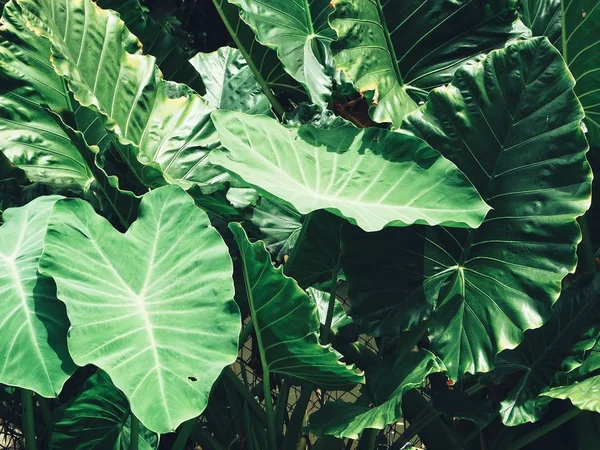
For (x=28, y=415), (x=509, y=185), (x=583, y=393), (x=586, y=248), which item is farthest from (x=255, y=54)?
(x=583, y=393)

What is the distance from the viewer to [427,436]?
1891 mm

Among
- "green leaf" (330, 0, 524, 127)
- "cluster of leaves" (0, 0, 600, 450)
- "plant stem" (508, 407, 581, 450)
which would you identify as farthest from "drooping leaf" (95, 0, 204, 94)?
"plant stem" (508, 407, 581, 450)

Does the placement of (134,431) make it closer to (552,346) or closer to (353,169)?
(353,169)

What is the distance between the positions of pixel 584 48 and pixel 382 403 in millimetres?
917

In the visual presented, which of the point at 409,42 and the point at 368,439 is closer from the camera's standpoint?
the point at 368,439

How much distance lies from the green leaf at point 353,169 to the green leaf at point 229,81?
0.46 metres

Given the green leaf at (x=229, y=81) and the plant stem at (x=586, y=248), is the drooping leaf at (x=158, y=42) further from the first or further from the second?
the plant stem at (x=586, y=248)

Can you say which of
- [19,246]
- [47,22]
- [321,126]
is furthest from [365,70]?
[19,246]

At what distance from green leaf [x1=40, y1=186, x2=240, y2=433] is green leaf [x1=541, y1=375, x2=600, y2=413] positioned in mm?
628

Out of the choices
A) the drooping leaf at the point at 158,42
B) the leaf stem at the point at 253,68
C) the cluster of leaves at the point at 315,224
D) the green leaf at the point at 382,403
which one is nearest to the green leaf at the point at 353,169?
the cluster of leaves at the point at 315,224

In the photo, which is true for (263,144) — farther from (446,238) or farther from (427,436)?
(427,436)

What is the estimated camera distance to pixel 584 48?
5.78 ft

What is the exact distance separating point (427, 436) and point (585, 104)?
0.87 meters

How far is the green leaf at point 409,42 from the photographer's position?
1741mm
